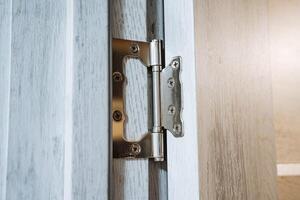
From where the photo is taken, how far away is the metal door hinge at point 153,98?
39cm

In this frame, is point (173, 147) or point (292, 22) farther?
point (292, 22)

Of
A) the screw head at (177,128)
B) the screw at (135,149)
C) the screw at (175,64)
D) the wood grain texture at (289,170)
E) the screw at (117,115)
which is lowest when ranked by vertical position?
the wood grain texture at (289,170)

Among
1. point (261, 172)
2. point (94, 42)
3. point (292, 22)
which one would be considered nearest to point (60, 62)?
point (94, 42)

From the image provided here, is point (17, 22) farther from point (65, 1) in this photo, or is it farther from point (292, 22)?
point (292, 22)

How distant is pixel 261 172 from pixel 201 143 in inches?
3.8

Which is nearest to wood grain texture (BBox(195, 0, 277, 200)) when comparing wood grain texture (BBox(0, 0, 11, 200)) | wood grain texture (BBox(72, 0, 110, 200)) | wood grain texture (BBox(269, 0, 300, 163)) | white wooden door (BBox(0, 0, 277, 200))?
white wooden door (BBox(0, 0, 277, 200))

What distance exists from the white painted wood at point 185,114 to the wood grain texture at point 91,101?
0.25 ft

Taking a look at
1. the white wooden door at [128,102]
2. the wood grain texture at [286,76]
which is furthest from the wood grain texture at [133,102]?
the wood grain texture at [286,76]

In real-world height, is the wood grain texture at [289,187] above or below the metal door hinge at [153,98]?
below

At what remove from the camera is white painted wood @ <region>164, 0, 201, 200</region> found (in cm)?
36

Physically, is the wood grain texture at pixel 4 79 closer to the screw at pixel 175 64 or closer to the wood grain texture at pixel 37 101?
the wood grain texture at pixel 37 101

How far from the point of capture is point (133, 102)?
0.41 metres

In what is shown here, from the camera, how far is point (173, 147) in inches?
15.4

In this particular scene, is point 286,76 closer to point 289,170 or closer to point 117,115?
point 289,170
